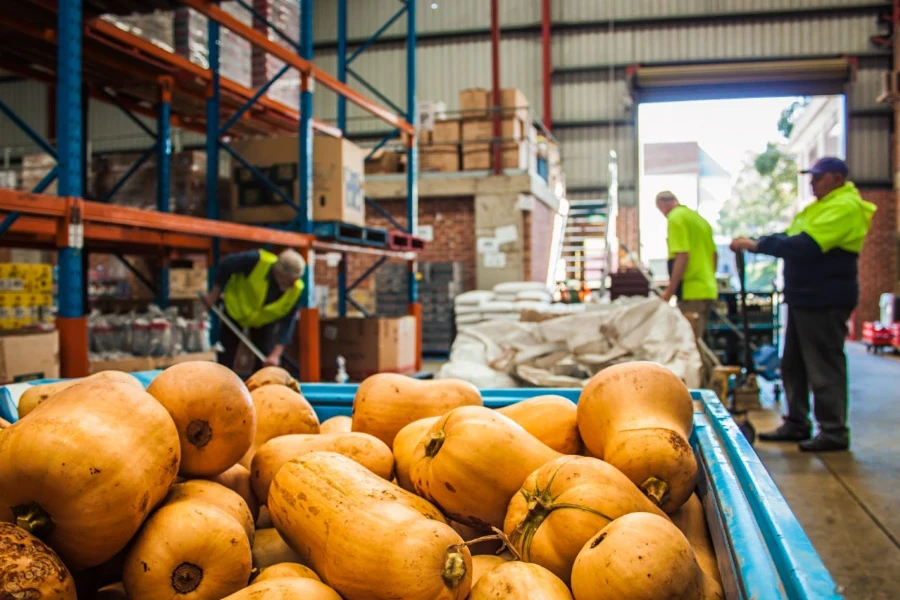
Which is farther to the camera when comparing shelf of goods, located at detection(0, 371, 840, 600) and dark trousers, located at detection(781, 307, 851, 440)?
dark trousers, located at detection(781, 307, 851, 440)

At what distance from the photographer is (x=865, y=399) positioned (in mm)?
7621

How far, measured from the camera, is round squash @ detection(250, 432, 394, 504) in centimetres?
155

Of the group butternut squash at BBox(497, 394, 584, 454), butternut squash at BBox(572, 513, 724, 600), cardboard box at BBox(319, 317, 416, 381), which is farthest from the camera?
cardboard box at BBox(319, 317, 416, 381)

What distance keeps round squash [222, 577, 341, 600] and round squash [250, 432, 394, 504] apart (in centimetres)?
46

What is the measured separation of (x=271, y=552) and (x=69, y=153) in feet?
10.2

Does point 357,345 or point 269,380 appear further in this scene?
point 357,345

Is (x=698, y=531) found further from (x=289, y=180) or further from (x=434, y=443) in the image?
(x=289, y=180)

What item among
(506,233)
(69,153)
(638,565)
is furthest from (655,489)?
(506,233)

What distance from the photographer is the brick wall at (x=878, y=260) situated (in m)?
16.7

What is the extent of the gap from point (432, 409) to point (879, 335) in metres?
13.3

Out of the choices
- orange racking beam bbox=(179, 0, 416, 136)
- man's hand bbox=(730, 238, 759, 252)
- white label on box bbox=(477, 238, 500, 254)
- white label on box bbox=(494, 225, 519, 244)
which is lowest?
man's hand bbox=(730, 238, 759, 252)

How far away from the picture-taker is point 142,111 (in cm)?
795

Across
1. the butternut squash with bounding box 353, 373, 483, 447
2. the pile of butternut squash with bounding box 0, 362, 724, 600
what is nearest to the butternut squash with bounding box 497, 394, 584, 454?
the pile of butternut squash with bounding box 0, 362, 724, 600

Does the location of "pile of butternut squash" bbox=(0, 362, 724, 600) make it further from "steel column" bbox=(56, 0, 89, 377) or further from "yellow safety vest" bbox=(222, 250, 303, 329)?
"yellow safety vest" bbox=(222, 250, 303, 329)
